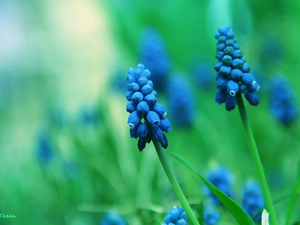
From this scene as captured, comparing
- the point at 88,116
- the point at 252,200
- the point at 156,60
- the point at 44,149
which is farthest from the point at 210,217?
the point at 88,116

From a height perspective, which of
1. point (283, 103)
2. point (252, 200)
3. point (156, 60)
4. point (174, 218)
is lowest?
point (174, 218)

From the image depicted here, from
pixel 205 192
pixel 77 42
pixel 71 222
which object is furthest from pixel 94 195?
pixel 77 42

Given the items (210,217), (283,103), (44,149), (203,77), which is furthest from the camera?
(203,77)

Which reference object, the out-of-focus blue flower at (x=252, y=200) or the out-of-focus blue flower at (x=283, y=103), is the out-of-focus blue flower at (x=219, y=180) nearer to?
the out-of-focus blue flower at (x=252, y=200)

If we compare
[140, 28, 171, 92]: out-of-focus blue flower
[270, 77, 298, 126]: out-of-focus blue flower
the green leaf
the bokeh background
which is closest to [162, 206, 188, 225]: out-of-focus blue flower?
the green leaf

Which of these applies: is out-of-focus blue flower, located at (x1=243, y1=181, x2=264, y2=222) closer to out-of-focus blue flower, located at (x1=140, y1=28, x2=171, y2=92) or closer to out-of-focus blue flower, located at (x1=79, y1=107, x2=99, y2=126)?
out-of-focus blue flower, located at (x1=140, y1=28, x2=171, y2=92)

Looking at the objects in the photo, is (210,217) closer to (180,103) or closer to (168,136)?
(180,103)
